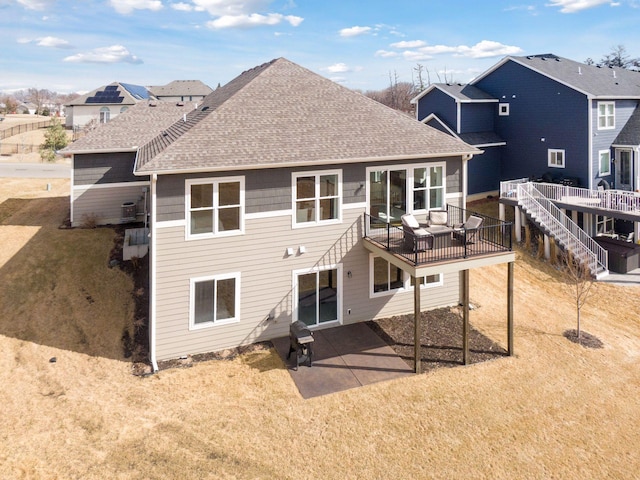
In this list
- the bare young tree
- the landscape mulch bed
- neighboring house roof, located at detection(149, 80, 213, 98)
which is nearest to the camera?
the landscape mulch bed

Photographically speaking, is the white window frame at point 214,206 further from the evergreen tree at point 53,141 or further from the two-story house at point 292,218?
the evergreen tree at point 53,141

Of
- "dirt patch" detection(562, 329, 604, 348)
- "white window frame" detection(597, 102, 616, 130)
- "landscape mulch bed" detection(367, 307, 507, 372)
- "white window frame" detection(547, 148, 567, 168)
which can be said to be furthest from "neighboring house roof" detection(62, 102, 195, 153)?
"white window frame" detection(597, 102, 616, 130)

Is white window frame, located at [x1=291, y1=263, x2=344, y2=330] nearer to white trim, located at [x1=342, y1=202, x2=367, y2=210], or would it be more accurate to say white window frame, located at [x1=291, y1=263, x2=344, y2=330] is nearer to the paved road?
white trim, located at [x1=342, y1=202, x2=367, y2=210]

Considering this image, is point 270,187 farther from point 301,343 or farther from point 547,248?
point 547,248

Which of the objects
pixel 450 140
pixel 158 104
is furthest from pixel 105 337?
pixel 158 104

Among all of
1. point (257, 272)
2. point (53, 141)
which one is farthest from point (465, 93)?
point (53, 141)

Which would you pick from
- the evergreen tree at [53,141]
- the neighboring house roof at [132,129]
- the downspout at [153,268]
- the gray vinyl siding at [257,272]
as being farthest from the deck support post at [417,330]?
the evergreen tree at [53,141]
